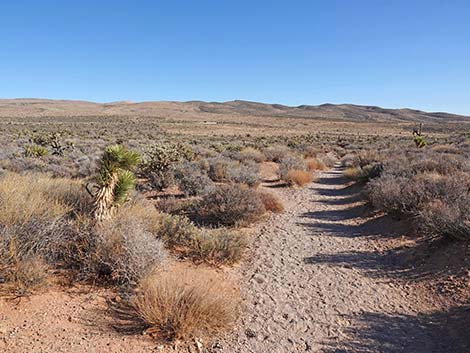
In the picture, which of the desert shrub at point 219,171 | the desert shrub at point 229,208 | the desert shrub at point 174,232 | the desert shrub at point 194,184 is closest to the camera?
the desert shrub at point 174,232

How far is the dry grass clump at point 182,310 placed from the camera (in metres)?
3.80

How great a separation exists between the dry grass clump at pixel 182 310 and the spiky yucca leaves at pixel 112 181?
6.19 ft

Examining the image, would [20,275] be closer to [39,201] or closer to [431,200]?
[39,201]

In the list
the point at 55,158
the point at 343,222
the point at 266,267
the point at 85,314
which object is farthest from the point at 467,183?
the point at 55,158

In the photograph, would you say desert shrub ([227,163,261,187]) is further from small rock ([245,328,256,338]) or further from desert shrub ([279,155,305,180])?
small rock ([245,328,256,338])

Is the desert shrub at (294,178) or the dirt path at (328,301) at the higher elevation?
the desert shrub at (294,178)

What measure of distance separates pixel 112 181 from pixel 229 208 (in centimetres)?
339

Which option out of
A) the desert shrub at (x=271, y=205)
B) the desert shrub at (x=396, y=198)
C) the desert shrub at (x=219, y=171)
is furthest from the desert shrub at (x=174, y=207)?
the desert shrub at (x=396, y=198)

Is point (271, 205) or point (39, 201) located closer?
point (39, 201)

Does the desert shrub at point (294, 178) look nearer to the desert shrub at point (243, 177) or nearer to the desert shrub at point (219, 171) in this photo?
the desert shrub at point (243, 177)

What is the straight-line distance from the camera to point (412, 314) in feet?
15.5

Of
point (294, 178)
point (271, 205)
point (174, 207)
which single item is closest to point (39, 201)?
point (174, 207)

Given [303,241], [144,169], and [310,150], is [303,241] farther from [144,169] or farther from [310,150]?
[310,150]

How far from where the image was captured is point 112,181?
575cm
